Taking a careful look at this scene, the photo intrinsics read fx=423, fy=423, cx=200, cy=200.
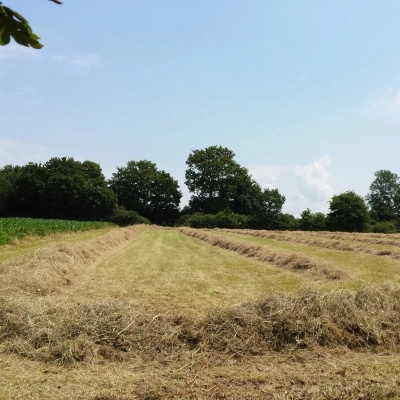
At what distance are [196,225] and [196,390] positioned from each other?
56.1m

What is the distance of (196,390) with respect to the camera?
4609mm

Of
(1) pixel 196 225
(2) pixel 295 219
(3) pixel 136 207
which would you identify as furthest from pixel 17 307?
(3) pixel 136 207

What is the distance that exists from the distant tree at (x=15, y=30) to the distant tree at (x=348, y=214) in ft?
188

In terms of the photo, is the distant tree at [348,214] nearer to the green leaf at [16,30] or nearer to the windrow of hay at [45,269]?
the windrow of hay at [45,269]

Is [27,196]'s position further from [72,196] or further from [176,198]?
[176,198]

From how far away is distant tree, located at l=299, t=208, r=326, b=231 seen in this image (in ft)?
185

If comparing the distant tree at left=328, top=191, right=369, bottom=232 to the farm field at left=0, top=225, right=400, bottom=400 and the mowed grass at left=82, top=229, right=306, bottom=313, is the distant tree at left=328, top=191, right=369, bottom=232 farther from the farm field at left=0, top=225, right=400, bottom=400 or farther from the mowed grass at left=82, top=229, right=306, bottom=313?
the farm field at left=0, top=225, right=400, bottom=400

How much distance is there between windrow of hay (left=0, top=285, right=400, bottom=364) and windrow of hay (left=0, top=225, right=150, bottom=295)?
2.53 m

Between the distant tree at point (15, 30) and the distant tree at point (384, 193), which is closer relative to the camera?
the distant tree at point (15, 30)

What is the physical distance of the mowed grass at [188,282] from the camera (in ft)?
30.7

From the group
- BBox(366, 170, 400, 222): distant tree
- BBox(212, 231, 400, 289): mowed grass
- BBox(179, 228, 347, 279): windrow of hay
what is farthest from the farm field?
BBox(366, 170, 400, 222): distant tree

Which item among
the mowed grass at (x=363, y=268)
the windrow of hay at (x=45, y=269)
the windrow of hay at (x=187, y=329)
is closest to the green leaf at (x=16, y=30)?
the windrow of hay at (x=187, y=329)

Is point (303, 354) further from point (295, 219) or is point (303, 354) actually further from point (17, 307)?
point (295, 219)

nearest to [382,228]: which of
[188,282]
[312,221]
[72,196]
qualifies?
[312,221]
